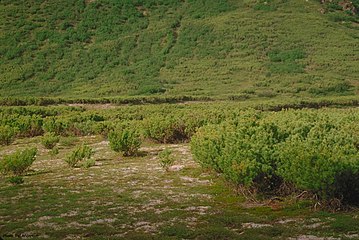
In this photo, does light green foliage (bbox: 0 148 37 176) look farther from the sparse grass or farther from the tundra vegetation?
the sparse grass

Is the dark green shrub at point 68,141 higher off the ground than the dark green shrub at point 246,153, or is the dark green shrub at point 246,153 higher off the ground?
the dark green shrub at point 246,153

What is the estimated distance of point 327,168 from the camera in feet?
42.0

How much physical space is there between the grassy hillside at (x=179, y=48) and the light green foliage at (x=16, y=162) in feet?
157

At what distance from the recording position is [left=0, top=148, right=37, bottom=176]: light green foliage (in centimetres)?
1970

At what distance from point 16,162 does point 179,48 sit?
71646mm

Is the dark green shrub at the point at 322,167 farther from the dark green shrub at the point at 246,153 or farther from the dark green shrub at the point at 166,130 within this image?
the dark green shrub at the point at 166,130

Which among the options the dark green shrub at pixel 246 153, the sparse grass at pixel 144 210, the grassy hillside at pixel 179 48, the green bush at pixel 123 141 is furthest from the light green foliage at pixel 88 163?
the grassy hillside at pixel 179 48

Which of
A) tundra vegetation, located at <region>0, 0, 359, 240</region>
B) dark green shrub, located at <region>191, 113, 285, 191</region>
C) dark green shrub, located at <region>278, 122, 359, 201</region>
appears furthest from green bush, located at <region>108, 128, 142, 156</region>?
dark green shrub, located at <region>278, 122, 359, 201</region>

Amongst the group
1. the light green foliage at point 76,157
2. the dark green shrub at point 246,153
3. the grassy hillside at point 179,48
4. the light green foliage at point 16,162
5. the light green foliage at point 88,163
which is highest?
the dark green shrub at point 246,153

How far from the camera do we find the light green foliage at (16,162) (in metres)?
19.7

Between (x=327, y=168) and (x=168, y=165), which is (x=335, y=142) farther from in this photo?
(x=168, y=165)

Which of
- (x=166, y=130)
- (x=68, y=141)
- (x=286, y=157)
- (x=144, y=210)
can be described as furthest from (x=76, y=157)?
(x=286, y=157)

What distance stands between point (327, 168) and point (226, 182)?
186 inches

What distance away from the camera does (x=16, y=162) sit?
64.8ft
